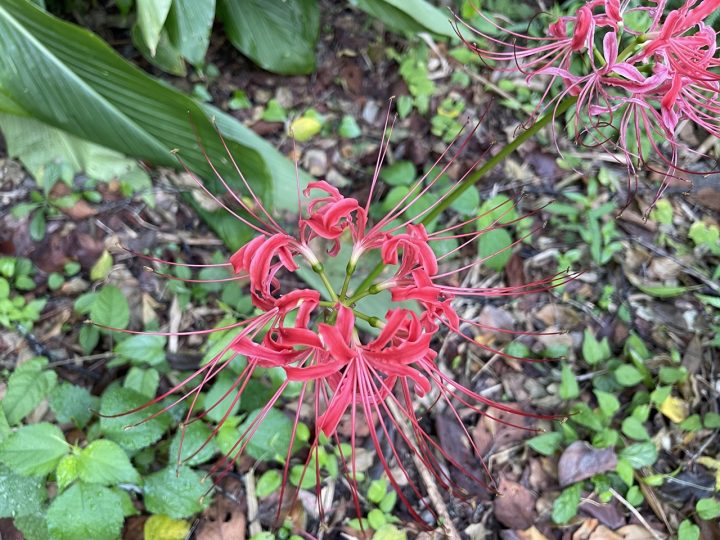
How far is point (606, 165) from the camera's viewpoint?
196 cm

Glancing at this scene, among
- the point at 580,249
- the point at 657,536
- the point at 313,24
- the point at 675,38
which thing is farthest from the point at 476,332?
the point at 313,24

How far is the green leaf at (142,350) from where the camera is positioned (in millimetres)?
1288

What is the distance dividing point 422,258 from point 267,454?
0.66 m

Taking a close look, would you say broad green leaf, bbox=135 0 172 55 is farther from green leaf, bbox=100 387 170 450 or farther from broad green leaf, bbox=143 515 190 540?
broad green leaf, bbox=143 515 190 540

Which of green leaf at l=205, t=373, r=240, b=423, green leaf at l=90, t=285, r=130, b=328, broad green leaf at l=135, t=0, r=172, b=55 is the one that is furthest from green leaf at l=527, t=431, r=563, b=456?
broad green leaf at l=135, t=0, r=172, b=55

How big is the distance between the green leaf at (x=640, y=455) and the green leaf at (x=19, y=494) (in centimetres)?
133

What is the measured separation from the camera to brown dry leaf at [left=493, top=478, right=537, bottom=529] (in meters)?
1.42

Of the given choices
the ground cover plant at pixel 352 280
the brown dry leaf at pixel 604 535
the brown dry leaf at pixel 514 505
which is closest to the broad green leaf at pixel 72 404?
the ground cover plant at pixel 352 280

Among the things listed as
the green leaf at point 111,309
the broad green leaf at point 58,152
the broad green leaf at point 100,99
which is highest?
the broad green leaf at point 100,99

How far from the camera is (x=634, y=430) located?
1.46 meters

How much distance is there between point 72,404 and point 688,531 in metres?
1.46

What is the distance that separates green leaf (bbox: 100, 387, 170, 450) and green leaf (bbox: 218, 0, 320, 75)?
1164 mm

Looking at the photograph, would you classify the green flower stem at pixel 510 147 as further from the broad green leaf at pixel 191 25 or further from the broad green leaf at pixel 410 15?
the broad green leaf at pixel 191 25

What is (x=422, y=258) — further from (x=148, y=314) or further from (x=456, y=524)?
(x=148, y=314)
